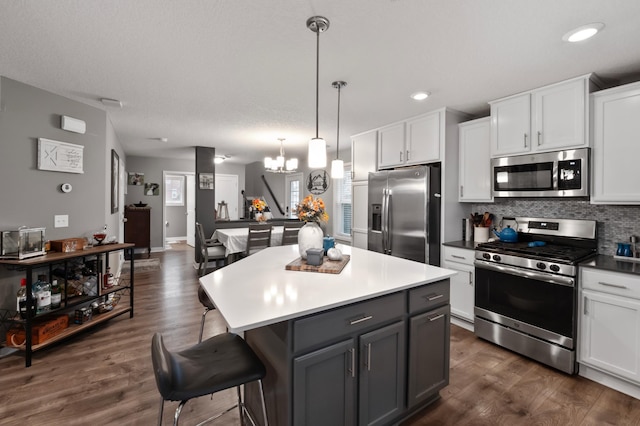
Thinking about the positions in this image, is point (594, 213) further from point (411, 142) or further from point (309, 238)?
point (309, 238)

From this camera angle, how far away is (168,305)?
148 inches

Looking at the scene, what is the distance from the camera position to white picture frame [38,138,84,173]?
2871mm

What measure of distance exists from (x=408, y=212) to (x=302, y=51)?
7.02 feet

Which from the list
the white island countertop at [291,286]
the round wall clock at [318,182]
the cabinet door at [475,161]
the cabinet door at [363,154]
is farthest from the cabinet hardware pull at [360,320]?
the round wall clock at [318,182]

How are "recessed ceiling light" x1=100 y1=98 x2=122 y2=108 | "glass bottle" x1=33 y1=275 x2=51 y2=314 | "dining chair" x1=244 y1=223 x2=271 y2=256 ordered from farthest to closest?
1. "dining chair" x1=244 y1=223 x2=271 y2=256
2. "recessed ceiling light" x1=100 y1=98 x2=122 y2=108
3. "glass bottle" x1=33 y1=275 x2=51 y2=314

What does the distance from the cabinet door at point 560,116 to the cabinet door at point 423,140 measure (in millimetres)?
920

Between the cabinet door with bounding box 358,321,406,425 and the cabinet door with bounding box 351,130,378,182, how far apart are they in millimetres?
2909

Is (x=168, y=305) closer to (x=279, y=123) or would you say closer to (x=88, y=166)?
(x=88, y=166)

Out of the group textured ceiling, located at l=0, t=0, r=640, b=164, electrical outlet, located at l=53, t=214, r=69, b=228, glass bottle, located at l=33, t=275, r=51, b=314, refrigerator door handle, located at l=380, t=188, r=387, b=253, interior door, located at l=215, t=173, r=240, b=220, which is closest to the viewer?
textured ceiling, located at l=0, t=0, r=640, b=164

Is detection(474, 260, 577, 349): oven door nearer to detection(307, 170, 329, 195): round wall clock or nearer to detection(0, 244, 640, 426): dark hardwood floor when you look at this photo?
detection(0, 244, 640, 426): dark hardwood floor

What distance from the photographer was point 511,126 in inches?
114

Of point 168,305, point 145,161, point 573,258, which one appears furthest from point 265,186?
point 573,258

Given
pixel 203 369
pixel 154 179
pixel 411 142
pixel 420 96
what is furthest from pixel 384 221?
pixel 154 179

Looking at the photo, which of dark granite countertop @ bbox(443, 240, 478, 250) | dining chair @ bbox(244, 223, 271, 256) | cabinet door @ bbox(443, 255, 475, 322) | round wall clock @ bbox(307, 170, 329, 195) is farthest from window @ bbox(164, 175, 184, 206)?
cabinet door @ bbox(443, 255, 475, 322)
